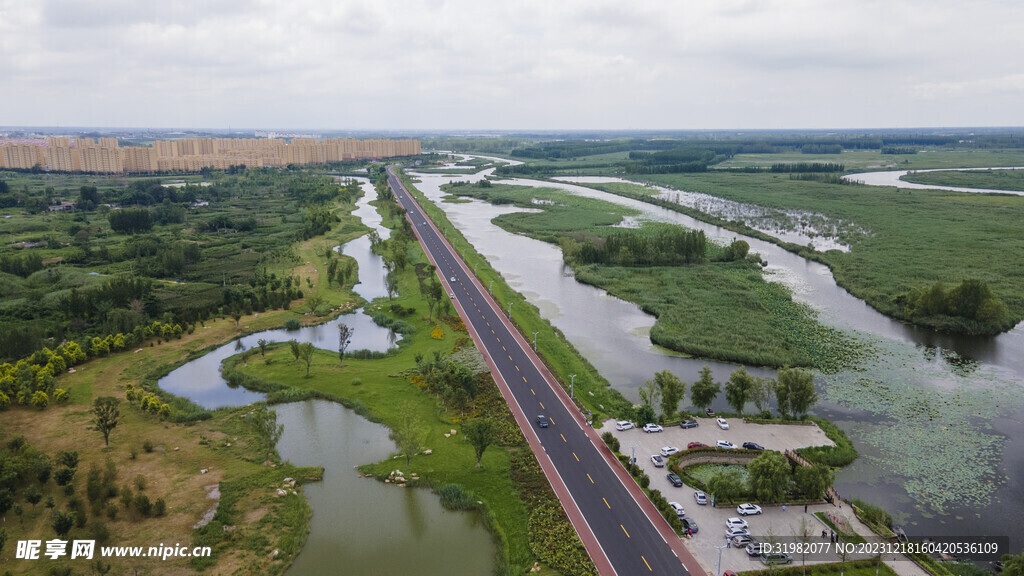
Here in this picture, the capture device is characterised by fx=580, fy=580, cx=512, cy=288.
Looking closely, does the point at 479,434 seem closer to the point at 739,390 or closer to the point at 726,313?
the point at 739,390

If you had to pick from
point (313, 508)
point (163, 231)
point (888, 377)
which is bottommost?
point (313, 508)

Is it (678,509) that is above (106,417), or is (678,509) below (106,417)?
below

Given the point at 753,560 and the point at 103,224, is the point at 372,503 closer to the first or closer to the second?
the point at 753,560

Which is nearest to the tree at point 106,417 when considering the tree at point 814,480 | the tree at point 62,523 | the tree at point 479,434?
the tree at point 62,523

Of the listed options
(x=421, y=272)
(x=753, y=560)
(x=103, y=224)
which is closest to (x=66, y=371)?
(x=421, y=272)

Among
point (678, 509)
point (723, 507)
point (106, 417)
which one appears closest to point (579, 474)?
point (678, 509)

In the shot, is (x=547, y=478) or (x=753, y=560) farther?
(x=547, y=478)
